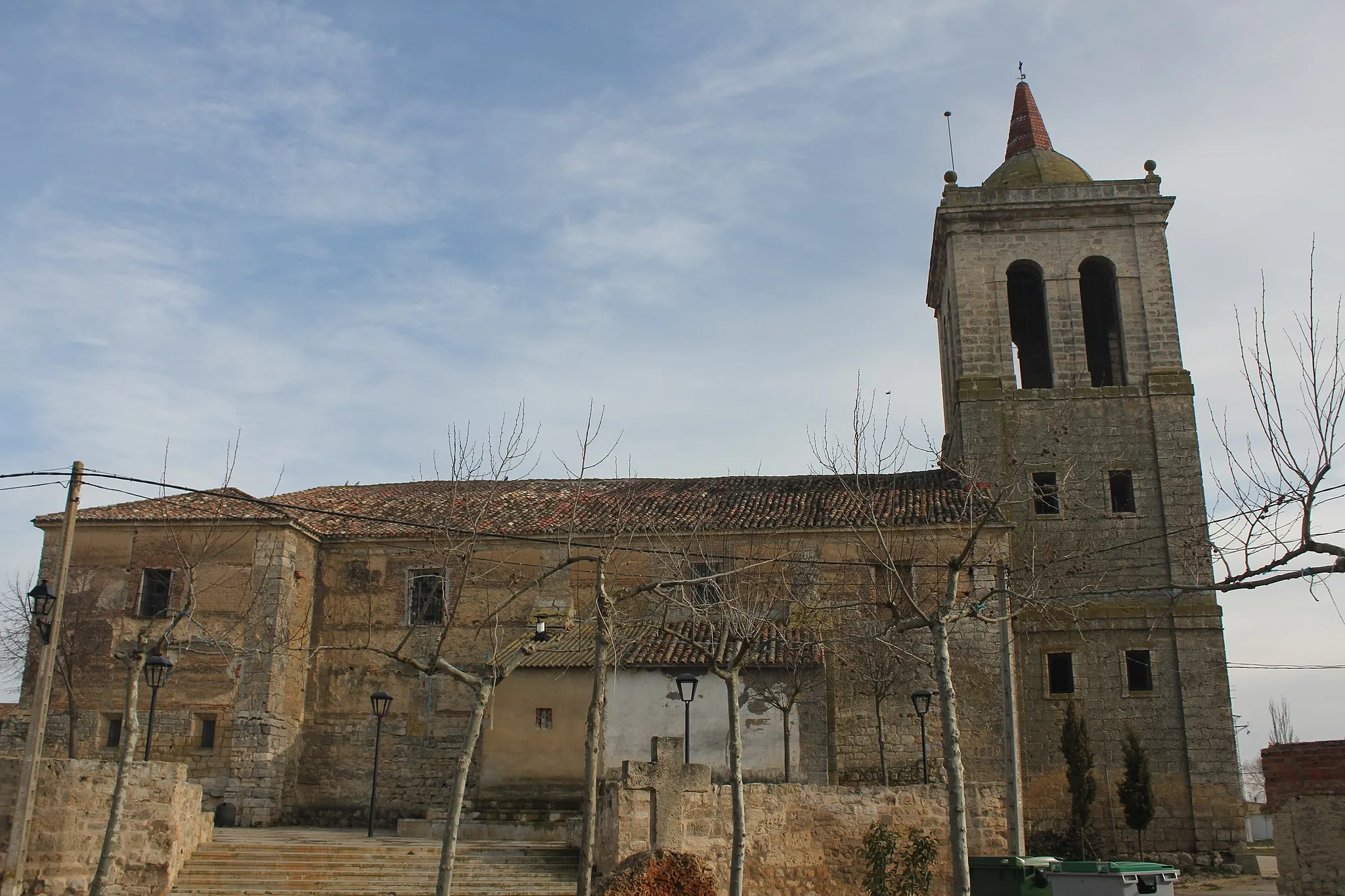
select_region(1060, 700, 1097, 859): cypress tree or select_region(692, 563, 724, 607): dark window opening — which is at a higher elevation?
select_region(692, 563, 724, 607): dark window opening

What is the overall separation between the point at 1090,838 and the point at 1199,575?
640 cm

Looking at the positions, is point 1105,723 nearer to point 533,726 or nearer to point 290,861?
point 533,726

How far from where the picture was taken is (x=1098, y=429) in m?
26.5

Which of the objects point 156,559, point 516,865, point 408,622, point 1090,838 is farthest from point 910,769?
point 156,559

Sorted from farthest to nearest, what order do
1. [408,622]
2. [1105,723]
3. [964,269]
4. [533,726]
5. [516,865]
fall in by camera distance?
[964,269] → [408,622] → [1105,723] → [533,726] → [516,865]

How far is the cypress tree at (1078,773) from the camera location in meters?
23.0

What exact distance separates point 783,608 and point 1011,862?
11.3 metres

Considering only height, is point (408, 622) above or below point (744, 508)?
below

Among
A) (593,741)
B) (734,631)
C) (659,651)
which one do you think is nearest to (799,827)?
(734,631)

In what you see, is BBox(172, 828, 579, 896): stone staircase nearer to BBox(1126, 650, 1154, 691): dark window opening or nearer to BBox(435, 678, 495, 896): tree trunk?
BBox(435, 678, 495, 896): tree trunk

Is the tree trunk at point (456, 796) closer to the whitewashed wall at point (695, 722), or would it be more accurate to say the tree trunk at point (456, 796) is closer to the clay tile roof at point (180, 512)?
the whitewashed wall at point (695, 722)

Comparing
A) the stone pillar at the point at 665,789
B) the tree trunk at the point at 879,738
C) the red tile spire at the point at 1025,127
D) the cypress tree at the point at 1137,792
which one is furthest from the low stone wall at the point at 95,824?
the red tile spire at the point at 1025,127

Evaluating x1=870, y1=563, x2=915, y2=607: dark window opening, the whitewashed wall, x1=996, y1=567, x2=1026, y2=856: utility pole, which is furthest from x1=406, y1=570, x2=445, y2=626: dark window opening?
x1=996, y1=567, x2=1026, y2=856: utility pole

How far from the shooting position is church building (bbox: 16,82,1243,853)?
22.5m
